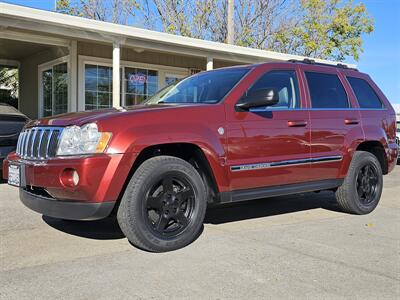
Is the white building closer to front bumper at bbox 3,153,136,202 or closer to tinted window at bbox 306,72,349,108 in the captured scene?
tinted window at bbox 306,72,349,108

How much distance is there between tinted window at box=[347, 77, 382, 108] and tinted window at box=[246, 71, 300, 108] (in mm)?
1203

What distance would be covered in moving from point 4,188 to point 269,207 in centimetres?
437

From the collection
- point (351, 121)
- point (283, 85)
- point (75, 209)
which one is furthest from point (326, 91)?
point (75, 209)

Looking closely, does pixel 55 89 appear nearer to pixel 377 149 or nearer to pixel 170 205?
pixel 377 149

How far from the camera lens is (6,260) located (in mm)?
4301

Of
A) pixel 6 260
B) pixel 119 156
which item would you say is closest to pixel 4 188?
pixel 6 260

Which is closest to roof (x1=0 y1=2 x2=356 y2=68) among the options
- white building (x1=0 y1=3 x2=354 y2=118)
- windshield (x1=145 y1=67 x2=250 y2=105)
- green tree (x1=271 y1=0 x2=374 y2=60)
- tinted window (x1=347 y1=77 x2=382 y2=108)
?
white building (x1=0 y1=3 x2=354 y2=118)

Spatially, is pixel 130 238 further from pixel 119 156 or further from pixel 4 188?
pixel 4 188

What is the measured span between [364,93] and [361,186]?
4.23 feet

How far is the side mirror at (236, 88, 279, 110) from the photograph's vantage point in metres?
4.95

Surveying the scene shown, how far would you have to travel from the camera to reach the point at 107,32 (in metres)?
10.9

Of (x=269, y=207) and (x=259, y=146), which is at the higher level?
(x=259, y=146)

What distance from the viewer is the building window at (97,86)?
1347cm

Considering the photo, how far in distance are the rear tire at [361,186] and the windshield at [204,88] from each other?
2035mm
